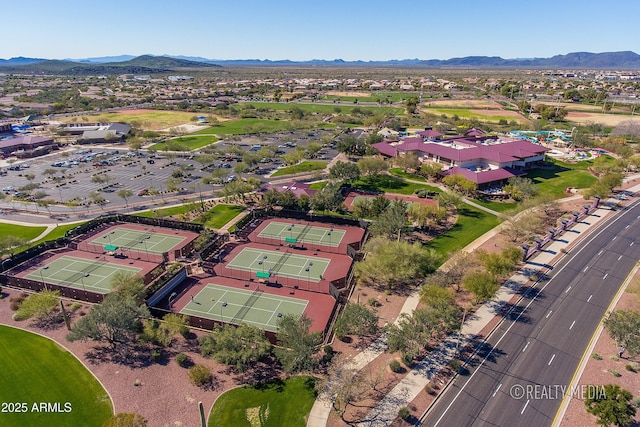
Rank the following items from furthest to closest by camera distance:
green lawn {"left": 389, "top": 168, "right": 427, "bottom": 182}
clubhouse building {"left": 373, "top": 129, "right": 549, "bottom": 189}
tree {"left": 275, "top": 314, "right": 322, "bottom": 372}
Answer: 1. green lawn {"left": 389, "top": 168, "right": 427, "bottom": 182}
2. clubhouse building {"left": 373, "top": 129, "right": 549, "bottom": 189}
3. tree {"left": 275, "top": 314, "right": 322, "bottom": 372}

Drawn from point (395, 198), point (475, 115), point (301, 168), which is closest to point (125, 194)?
point (301, 168)

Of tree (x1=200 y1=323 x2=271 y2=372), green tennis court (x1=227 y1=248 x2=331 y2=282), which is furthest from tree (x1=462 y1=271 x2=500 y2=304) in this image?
tree (x1=200 y1=323 x2=271 y2=372)

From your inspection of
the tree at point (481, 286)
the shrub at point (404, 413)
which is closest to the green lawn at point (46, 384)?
the shrub at point (404, 413)

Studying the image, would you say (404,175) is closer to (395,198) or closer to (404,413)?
(395,198)

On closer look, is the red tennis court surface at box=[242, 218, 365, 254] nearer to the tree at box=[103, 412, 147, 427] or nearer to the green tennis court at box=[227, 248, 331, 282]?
the green tennis court at box=[227, 248, 331, 282]

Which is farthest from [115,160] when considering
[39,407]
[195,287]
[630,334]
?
[630,334]

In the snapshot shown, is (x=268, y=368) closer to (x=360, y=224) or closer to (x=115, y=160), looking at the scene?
(x=360, y=224)
